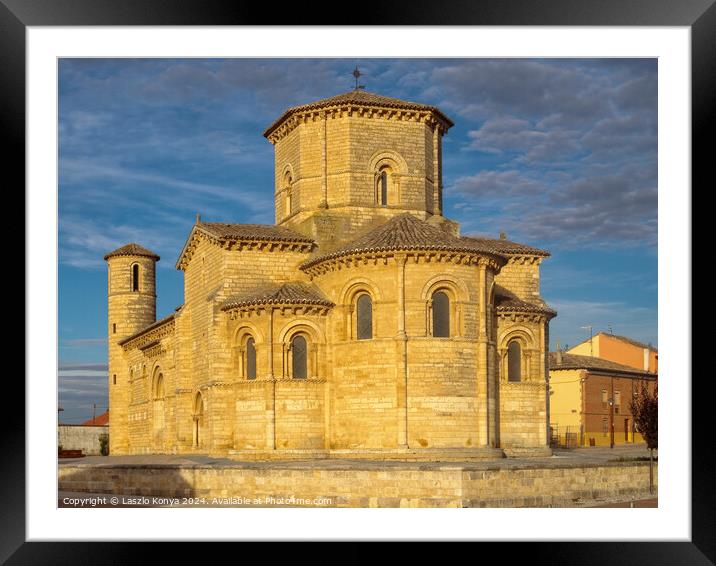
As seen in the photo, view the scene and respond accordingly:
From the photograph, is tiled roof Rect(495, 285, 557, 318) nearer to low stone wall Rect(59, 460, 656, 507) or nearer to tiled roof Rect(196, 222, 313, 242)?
tiled roof Rect(196, 222, 313, 242)

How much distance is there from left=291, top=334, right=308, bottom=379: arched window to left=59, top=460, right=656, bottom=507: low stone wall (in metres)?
6.48

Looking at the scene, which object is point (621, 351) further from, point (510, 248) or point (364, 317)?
point (364, 317)

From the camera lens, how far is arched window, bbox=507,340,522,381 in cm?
3303

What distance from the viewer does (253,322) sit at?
1233 inches

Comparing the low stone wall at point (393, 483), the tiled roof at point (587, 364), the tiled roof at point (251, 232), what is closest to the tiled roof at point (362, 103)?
the tiled roof at point (251, 232)

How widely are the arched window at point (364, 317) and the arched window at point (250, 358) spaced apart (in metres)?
3.50

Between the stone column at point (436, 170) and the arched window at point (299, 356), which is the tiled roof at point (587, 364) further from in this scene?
the arched window at point (299, 356)

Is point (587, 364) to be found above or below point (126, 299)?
below

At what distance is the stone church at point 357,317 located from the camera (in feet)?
95.7

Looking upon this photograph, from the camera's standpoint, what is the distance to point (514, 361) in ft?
109

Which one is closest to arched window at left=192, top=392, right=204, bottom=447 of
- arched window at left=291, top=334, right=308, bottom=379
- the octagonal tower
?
arched window at left=291, top=334, right=308, bottom=379

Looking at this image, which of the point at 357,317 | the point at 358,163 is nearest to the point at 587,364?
the point at 358,163
